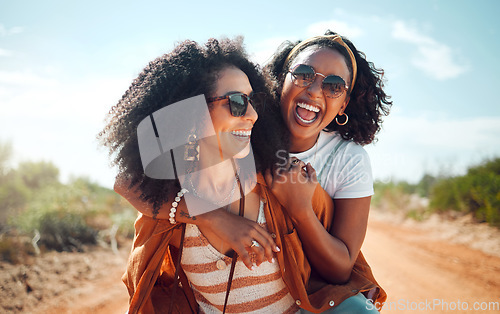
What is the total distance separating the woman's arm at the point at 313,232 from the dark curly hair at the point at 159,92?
0.82 ft

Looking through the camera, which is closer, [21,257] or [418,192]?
→ [21,257]

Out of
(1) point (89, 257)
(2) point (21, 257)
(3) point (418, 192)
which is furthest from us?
(3) point (418, 192)

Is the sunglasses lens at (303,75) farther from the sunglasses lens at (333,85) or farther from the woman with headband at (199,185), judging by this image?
the woman with headband at (199,185)

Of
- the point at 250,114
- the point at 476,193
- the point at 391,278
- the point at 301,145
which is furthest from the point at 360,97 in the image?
the point at 476,193

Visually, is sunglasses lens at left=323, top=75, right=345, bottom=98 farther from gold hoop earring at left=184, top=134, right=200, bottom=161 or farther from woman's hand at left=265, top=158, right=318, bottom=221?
gold hoop earring at left=184, top=134, right=200, bottom=161

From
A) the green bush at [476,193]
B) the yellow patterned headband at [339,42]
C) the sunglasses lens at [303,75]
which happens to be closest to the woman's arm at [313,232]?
the sunglasses lens at [303,75]

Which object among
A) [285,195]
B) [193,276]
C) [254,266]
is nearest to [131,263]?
[193,276]

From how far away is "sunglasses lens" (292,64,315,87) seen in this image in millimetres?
2742

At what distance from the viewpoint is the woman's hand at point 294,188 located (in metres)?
2.06

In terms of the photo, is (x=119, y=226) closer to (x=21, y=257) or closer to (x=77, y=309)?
(x=21, y=257)

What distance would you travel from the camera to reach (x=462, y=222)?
8.38 m

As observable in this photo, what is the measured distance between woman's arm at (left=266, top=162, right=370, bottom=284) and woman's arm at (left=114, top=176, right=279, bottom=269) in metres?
0.24

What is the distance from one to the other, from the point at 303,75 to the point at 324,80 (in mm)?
158

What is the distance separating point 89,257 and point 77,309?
1884 millimetres
